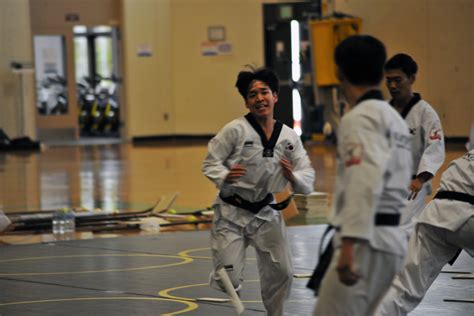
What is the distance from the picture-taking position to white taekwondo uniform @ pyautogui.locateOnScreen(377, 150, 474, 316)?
7.21 m

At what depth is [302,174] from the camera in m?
7.50

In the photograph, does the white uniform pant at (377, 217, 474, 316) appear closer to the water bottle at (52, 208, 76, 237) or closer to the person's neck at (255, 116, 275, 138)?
the person's neck at (255, 116, 275, 138)

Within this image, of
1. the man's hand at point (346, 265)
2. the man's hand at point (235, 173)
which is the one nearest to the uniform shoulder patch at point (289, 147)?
the man's hand at point (235, 173)

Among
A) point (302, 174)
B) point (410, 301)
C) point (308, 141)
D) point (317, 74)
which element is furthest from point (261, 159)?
point (308, 141)

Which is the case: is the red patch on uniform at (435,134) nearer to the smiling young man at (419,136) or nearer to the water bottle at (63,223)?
the smiling young man at (419,136)

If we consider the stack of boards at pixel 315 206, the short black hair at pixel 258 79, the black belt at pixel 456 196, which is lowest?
the stack of boards at pixel 315 206

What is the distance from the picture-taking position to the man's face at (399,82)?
801 cm

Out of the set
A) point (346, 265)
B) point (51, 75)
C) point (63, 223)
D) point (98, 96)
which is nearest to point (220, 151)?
point (346, 265)

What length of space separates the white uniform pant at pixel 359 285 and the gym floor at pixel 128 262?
352 cm

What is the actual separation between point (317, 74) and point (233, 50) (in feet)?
22.6

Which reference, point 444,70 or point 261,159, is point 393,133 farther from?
point 444,70

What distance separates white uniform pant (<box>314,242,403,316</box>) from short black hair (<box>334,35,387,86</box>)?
0.77 meters

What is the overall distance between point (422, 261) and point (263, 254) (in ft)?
3.50

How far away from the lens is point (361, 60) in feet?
16.5
